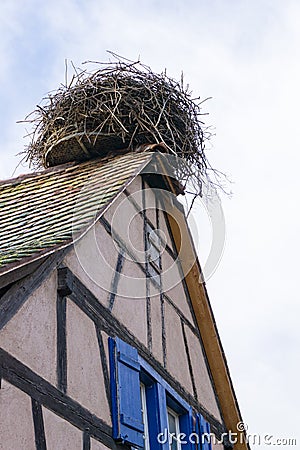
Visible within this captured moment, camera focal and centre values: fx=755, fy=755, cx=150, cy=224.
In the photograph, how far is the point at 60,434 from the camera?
386cm

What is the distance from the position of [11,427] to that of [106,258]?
1.91 meters

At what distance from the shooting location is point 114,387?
457 centimetres

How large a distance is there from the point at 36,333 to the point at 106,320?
956 millimetres

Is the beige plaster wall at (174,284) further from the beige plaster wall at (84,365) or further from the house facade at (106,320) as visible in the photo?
the beige plaster wall at (84,365)

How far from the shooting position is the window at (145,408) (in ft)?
15.0

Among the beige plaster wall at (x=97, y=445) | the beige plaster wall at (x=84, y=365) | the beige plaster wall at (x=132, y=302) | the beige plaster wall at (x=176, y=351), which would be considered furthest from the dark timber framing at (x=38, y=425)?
the beige plaster wall at (x=176, y=351)

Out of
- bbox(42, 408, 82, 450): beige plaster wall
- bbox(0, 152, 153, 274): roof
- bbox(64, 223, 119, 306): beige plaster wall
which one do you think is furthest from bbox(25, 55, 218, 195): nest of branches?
bbox(42, 408, 82, 450): beige plaster wall

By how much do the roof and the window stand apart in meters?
0.82

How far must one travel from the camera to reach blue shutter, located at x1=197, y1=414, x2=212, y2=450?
19.2ft

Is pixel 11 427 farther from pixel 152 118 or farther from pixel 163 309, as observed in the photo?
pixel 152 118

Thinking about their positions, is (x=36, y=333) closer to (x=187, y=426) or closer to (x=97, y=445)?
(x=97, y=445)

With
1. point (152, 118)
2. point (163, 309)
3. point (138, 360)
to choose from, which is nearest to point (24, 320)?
point (138, 360)

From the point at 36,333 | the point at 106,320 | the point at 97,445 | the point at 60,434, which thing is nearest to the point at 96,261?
the point at 106,320

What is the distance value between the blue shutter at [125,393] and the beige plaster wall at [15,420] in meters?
0.99
